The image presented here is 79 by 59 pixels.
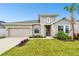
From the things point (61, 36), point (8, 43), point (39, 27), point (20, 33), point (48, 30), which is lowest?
point (8, 43)

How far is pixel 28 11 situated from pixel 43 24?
3124 millimetres

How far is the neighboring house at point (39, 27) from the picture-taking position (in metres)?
Result: 14.4

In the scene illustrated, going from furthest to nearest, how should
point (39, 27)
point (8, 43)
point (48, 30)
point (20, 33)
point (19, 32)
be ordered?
point (39, 27) < point (19, 32) < point (20, 33) < point (48, 30) < point (8, 43)

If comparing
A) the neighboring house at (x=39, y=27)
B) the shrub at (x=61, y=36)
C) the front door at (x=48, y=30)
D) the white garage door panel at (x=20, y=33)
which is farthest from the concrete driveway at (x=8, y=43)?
the shrub at (x=61, y=36)

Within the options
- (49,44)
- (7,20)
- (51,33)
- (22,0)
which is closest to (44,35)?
(51,33)

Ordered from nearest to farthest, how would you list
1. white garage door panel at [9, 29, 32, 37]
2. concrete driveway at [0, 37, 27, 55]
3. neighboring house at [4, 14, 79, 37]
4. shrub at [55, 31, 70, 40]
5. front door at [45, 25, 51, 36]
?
concrete driveway at [0, 37, 27, 55] < shrub at [55, 31, 70, 40] < front door at [45, 25, 51, 36] < neighboring house at [4, 14, 79, 37] < white garage door panel at [9, 29, 32, 37]

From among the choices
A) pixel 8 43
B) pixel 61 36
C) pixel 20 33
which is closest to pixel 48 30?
pixel 61 36

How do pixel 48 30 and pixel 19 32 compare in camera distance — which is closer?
pixel 48 30

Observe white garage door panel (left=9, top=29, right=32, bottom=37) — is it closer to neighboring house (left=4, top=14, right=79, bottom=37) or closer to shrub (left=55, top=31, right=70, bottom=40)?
neighboring house (left=4, top=14, right=79, bottom=37)

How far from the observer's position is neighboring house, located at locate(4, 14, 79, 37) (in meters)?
14.4

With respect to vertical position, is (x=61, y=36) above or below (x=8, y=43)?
above

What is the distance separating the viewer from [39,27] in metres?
15.4

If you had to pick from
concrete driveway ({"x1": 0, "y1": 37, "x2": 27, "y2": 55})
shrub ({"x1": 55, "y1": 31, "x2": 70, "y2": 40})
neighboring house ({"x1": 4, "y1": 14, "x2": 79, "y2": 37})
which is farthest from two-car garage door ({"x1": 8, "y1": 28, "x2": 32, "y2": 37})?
shrub ({"x1": 55, "y1": 31, "x2": 70, "y2": 40})

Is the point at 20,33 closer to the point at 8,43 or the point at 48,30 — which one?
the point at 48,30
